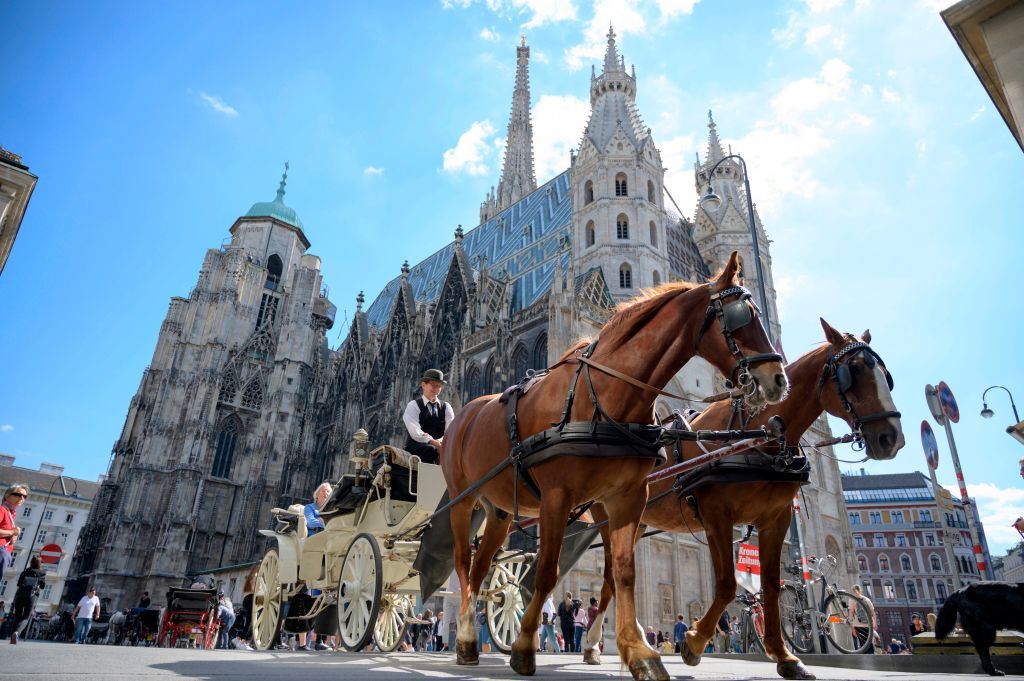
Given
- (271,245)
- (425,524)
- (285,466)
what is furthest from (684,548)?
(271,245)

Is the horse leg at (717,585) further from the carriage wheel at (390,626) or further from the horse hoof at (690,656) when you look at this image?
the carriage wheel at (390,626)

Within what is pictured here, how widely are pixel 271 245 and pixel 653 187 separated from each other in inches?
1388

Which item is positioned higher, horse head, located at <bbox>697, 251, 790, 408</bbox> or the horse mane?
the horse mane

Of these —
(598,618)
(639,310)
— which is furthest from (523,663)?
(598,618)

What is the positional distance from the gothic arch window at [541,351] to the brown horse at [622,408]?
71.0 feet

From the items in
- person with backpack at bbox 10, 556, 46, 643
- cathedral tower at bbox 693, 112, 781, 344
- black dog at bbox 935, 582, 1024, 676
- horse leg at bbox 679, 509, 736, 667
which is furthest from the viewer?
cathedral tower at bbox 693, 112, 781, 344

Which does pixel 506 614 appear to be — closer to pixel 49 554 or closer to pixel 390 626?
pixel 390 626

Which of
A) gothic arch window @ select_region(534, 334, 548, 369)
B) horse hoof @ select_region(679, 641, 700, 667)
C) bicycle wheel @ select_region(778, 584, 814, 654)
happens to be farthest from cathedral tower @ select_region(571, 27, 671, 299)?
horse hoof @ select_region(679, 641, 700, 667)

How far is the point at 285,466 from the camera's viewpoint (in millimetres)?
43688

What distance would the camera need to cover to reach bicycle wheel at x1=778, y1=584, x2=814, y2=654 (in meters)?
7.53

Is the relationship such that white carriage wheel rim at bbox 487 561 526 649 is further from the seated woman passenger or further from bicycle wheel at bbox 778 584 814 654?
the seated woman passenger

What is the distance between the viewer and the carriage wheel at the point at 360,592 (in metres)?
5.57

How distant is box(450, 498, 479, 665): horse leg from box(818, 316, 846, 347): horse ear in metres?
3.34

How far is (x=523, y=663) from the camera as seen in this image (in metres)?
3.71
